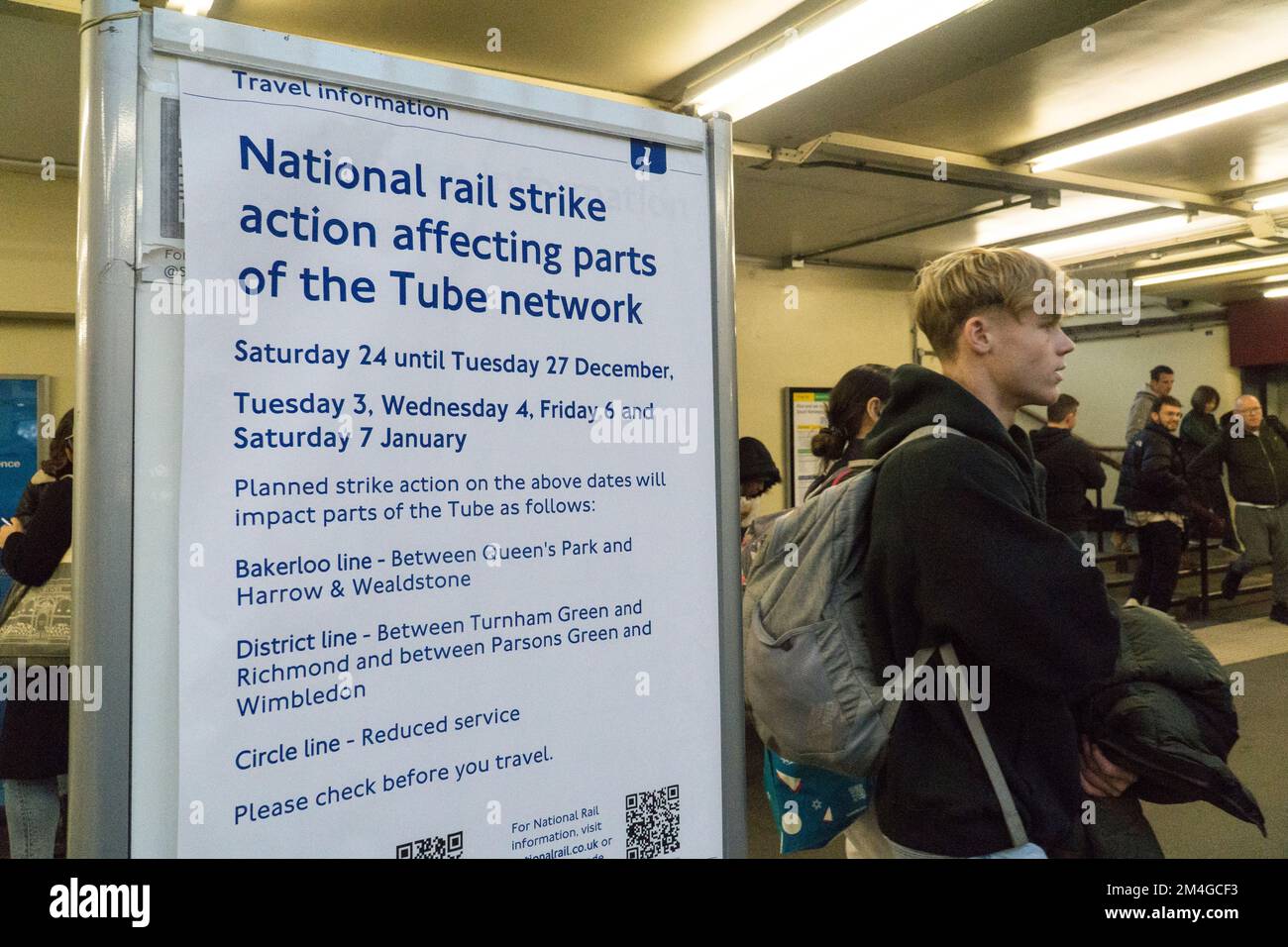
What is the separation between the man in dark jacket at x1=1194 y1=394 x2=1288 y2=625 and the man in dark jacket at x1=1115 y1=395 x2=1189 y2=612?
69 cm

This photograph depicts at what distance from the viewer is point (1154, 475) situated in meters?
7.35

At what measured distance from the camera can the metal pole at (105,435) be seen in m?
0.89

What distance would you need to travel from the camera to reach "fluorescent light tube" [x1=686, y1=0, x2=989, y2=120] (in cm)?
334

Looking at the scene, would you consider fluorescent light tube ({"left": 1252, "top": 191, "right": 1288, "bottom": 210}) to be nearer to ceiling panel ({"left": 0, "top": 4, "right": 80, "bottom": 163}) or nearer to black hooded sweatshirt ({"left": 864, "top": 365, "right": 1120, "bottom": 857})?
black hooded sweatshirt ({"left": 864, "top": 365, "right": 1120, "bottom": 857})

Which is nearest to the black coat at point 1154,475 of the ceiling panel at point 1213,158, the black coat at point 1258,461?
the black coat at point 1258,461

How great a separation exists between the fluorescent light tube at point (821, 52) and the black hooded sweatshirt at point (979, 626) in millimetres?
2255

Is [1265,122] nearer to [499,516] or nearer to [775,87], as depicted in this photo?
[775,87]

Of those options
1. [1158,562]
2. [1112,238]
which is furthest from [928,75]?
[1158,562]

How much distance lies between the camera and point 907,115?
4832mm

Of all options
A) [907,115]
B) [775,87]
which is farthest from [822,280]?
[775,87]

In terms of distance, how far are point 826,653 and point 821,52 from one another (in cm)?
308

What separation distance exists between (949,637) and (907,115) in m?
4.13

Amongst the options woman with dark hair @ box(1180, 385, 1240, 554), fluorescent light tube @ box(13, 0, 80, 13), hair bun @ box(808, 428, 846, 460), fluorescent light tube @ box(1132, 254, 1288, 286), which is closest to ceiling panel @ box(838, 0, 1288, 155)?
hair bun @ box(808, 428, 846, 460)

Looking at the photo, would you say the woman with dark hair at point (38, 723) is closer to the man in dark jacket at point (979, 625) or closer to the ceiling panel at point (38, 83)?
the ceiling panel at point (38, 83)
